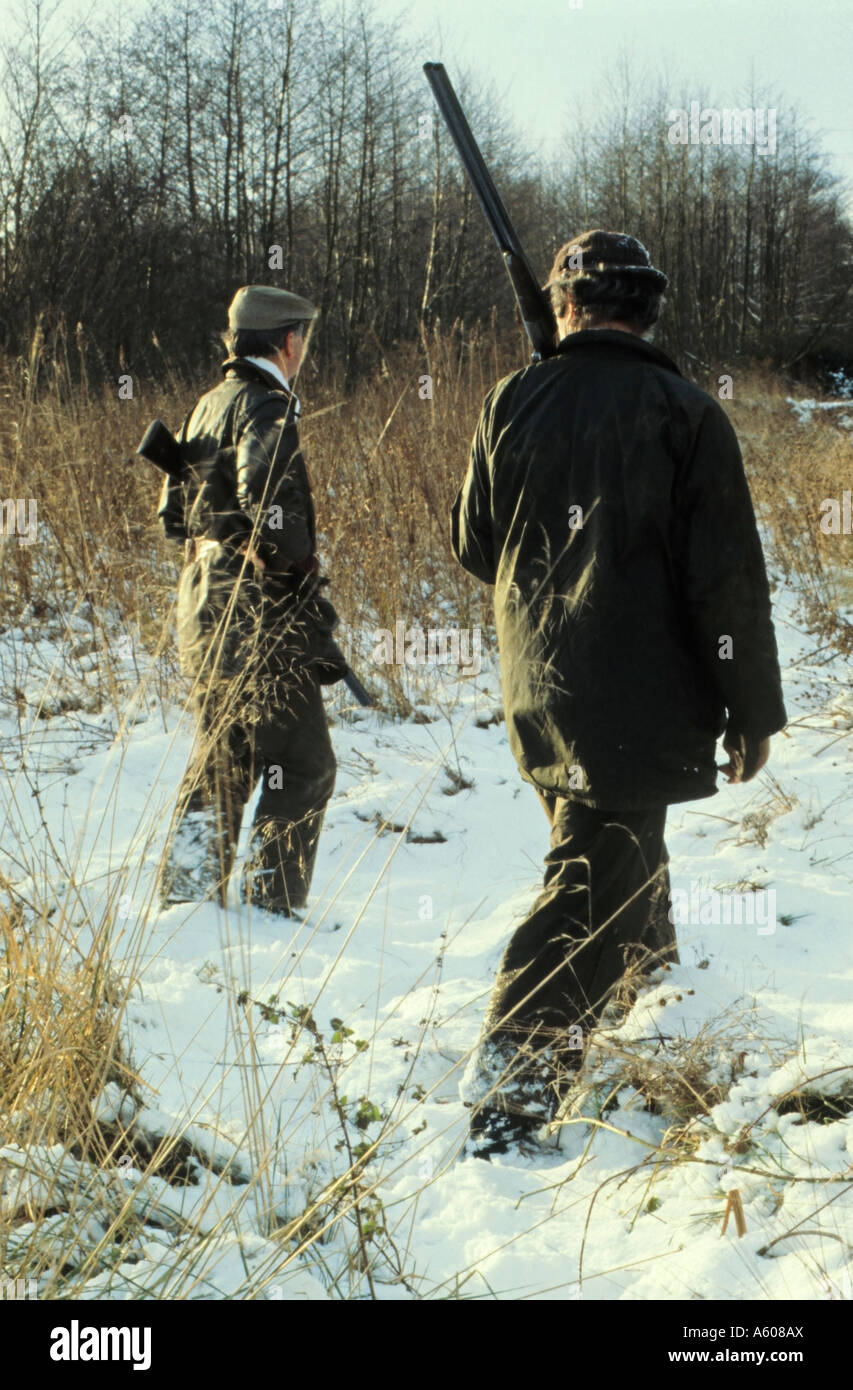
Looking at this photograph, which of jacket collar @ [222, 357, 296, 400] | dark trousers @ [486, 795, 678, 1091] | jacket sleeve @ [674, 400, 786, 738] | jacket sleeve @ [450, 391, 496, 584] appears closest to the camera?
jacket sleeve @ [674, 400, 786, 738]

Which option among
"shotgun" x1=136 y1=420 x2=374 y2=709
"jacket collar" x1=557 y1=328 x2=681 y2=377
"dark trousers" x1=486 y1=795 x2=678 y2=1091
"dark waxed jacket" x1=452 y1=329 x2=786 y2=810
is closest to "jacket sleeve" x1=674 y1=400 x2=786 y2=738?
"dark waxed jacket" x1=452 y1=329 x2=786 y2=810

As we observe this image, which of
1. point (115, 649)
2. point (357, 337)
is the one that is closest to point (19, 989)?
point (115, 649)

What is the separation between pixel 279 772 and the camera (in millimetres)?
3330

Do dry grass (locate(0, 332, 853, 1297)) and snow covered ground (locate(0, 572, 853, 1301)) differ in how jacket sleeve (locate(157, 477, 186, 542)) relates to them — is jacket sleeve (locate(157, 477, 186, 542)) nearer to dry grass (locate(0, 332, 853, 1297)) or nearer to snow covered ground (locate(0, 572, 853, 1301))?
dry grass (locate(0, 332, 853, 1297))

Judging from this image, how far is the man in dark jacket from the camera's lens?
7.21 ft

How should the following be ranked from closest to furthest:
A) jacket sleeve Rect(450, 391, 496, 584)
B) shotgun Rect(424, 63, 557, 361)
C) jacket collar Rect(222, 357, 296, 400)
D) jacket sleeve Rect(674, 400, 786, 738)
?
jacket sleeve Rect(674, 400, 786, 738) → jacket sleeve Rect(450, 391, 496, 584) → shotgun Rect(424, 63, 557, 361) → jacket collar Rect(222, 357, 296, 400)

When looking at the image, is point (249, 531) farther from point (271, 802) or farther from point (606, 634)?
point (606, 634)

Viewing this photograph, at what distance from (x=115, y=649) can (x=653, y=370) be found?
4054 mm

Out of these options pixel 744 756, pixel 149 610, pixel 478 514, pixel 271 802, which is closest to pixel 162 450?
pixel 271 802

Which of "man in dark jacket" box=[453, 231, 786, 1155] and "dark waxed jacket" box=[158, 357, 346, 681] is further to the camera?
"dark waxed jacket" box=[158, 357, 346, 681]

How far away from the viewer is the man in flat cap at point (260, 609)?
3.17 meters

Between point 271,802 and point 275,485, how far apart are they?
969 mm

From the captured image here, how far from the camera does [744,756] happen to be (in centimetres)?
236
